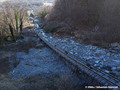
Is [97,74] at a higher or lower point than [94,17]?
lower

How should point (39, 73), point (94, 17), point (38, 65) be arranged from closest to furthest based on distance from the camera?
point (39, 73)
point (38, 65)
point (94, 17)

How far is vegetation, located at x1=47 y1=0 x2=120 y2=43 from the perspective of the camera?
46.4 ft

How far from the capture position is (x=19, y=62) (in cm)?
1174

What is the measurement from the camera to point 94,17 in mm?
19562

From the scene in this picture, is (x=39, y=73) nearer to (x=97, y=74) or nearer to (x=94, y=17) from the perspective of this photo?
(x=97, y=74)

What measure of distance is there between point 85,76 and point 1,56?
423 inches

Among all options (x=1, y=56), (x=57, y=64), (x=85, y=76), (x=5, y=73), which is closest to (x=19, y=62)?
(x=5, y=73)

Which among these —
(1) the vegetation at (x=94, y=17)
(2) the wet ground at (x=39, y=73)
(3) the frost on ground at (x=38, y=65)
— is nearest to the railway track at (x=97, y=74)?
(2) the wet ground at (x=39, y=73)

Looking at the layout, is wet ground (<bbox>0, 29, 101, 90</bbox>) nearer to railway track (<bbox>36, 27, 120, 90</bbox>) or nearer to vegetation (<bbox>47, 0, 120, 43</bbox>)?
railway track (<bbox>36, 27, 120, 90</bbox>)

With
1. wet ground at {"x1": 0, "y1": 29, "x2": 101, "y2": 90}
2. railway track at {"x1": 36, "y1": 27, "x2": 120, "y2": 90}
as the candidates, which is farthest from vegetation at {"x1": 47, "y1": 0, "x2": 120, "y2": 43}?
wet ground at {"x1": 0, "y1": 29, "x2": 101, "y2": 90}

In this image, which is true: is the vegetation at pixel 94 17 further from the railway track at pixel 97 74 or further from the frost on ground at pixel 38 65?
the frost on ground at pixel 38 65

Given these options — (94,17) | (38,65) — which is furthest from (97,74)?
(94,17)

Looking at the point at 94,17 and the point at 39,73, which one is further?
the point at 94,17

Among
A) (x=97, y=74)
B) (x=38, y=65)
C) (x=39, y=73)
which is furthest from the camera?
(x=38, y=65)
